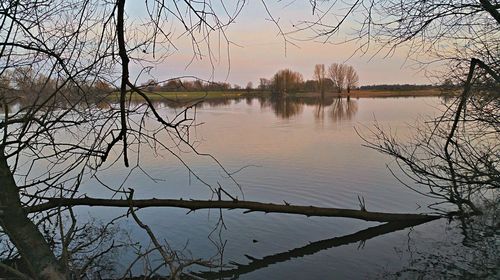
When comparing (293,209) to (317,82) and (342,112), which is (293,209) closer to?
(342,112)

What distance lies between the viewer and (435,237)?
20.5 ft

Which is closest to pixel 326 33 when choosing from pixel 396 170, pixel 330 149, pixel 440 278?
pixel 440 278

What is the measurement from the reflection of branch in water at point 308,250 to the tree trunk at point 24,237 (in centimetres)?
375

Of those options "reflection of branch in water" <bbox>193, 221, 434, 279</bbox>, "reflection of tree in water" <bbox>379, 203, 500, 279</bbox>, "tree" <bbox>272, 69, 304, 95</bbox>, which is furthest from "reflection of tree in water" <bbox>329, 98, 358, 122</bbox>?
"tree" <bbox>272, 69, 304, 95</bbox>

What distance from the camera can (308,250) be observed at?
5.94 meters

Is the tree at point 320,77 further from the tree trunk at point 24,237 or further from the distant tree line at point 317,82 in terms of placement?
the tree trunk at point 24,237

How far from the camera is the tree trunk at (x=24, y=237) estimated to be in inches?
60.1

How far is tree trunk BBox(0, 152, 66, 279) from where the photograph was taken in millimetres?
1527

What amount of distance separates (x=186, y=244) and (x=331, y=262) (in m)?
1.95

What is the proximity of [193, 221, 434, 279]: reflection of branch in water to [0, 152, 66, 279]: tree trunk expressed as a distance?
3.75 m

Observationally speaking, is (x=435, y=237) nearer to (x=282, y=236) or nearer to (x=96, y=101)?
(x=282, y=236)

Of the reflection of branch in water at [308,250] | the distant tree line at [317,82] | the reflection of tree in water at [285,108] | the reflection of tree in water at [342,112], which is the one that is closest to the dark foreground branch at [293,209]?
the reflection of branch in water at [308,250]

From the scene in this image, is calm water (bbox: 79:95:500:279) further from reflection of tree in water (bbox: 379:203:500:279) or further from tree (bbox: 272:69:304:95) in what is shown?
tree (bbox: 272:69:304:95)

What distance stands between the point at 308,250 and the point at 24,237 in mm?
4824
